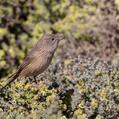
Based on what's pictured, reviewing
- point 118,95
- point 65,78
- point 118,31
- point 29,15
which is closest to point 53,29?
point 29,15

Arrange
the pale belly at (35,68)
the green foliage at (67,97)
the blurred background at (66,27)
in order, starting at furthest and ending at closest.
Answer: the blurred background at (66,27) → the pale belly at (35,68) → the green foliage at (67,97)

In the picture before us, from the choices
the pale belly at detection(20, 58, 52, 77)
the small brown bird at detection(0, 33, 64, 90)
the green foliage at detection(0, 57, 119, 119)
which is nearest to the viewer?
the green foliage at detection(0, 57, 119, 119)

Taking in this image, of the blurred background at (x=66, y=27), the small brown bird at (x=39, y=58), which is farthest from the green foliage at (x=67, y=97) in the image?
the blurred background at (x=66, y=27)

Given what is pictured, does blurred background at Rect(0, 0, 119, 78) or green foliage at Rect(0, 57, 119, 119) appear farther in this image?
blurred background at Rect(0, 0, 119, 78)

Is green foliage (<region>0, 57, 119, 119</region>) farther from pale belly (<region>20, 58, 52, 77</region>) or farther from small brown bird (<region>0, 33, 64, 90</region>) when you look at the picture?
small brown bird (<region>0, 33, 64, 90</region>)

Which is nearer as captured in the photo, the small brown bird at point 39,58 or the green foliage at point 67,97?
the green foliage at point 67,97

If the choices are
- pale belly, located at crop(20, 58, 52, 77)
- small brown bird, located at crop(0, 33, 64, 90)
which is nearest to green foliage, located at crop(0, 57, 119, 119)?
pale belly, located at crop(20, 58, 52, 77)

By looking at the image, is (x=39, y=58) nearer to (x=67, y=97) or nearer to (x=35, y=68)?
(x=35, y=68)

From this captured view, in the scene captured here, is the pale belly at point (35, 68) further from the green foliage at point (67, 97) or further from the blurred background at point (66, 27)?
the blurred background at point (66, 27)

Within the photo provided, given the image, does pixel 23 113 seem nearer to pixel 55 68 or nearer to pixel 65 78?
pixel 65 78
